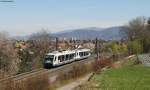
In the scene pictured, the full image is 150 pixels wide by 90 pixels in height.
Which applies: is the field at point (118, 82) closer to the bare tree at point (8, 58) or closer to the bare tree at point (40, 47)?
the bare tree at point (8, 58)

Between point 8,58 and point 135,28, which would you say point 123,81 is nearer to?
point 8,58

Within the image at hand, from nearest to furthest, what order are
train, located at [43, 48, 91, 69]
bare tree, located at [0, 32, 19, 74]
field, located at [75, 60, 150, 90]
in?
field, located at [75, 60, 150, 90]
train, located at [43, 48, 91, 69]
bare tree, located at [0, 32, 19, 74]

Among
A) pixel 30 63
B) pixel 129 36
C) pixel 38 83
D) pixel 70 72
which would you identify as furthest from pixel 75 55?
pixel 129 36

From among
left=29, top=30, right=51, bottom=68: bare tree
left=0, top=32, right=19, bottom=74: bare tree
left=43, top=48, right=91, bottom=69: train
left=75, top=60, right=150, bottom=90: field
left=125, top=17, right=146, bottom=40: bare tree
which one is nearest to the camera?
left=75, top=60, right=150, bottom=90: field

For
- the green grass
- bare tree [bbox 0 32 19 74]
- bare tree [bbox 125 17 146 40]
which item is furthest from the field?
bare tree [bbox 125 17 146 40]

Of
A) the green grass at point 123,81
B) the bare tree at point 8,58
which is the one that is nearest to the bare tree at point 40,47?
the bare tree at point 8,58

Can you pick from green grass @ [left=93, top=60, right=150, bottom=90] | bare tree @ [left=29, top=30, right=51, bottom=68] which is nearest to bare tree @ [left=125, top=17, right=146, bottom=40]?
bare tree @ [left=29, top=30, right=51, bottom=68]

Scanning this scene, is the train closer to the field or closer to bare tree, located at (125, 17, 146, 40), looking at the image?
the field

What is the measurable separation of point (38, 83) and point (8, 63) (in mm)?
42010

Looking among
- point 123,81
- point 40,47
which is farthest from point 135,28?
point 123,81

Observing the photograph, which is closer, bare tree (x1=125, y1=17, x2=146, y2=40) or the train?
the train

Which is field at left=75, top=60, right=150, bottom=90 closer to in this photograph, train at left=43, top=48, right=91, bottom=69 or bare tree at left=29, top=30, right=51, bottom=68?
train at left=43, top=48, right=91, bottom=69

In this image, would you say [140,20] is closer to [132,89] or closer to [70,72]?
[70,72]

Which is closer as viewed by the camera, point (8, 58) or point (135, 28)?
point (8, 58)
